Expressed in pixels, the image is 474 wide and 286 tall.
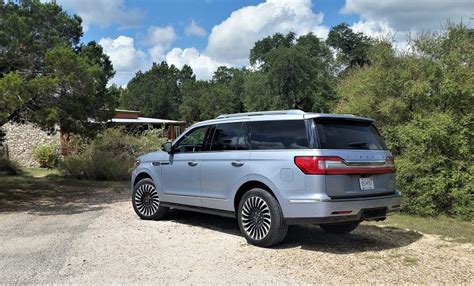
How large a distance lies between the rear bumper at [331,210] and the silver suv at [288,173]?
0.01m

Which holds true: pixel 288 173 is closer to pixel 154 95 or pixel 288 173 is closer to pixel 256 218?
pixel 256 218

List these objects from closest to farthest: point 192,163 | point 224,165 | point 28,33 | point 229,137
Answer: point 224,165
point 229,137
point 192,163
point 28,33

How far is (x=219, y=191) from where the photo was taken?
770 cm

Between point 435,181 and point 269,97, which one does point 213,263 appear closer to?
point 435,181

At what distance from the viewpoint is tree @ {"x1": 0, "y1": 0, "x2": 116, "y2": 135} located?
36.6ft

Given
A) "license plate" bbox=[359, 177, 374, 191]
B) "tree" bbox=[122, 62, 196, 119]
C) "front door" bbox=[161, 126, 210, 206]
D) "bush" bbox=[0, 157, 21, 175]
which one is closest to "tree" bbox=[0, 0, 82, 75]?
"front door" bbox=[161, 126, 210, 206]

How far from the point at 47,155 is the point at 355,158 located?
21.3m

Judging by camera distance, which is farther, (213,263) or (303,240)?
(303,240)

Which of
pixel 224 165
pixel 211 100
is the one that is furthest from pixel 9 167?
pixel 211 100

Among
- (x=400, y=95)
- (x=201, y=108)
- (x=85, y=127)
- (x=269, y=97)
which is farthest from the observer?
(x=201, y=108)

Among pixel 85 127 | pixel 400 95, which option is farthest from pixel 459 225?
pixel 85 127

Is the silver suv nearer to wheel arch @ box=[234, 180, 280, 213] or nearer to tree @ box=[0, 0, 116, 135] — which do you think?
wheel arch @ box=[234, 180, 280, 213]

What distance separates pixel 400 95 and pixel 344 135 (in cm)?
520

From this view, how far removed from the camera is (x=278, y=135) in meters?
7.00
